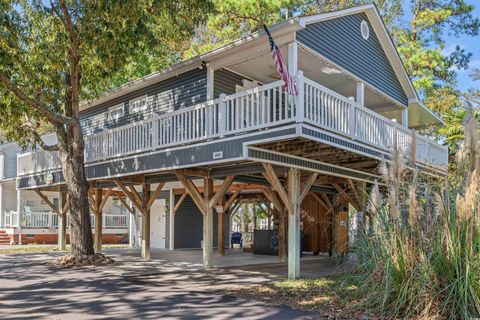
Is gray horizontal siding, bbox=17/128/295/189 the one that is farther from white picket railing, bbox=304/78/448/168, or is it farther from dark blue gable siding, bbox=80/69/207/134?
dark blue gable siding, bbox=80/69/207/134

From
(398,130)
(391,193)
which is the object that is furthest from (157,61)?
(391,193)

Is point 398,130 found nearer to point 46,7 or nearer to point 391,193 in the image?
point 391,193

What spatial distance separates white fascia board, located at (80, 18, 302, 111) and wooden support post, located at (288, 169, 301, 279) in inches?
121

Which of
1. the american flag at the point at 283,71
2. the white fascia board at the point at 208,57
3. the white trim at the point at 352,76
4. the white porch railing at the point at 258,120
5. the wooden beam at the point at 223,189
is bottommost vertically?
the wooden beam at the point at 223,189

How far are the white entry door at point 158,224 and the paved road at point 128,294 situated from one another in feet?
24.7

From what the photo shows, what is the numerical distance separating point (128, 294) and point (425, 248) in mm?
5038

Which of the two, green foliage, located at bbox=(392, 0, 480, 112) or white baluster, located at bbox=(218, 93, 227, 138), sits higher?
green foliage, located at bbox=(392, 0, 480, 112)

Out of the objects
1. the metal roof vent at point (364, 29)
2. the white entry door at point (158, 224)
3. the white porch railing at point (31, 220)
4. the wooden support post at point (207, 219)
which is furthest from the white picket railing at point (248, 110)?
the white porch railing at point (31, 220)

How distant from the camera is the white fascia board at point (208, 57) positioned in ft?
32.3

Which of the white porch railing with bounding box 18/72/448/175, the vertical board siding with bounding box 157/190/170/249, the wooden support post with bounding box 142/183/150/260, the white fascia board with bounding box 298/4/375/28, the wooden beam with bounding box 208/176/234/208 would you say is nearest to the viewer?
the white porch railing with bounding box 18/72/448/175

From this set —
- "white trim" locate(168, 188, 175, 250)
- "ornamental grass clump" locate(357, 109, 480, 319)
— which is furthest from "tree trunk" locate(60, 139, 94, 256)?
"ornamental grass clump" locate(357, 109, 480, 319)

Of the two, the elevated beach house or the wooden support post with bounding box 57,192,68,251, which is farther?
the wooden support post with bounding box 57,192,68,251

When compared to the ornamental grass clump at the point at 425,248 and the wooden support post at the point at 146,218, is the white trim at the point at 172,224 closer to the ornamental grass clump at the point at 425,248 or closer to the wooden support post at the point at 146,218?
the wooden support post at the point at 146,218

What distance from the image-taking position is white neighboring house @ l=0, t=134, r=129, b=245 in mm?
22875
